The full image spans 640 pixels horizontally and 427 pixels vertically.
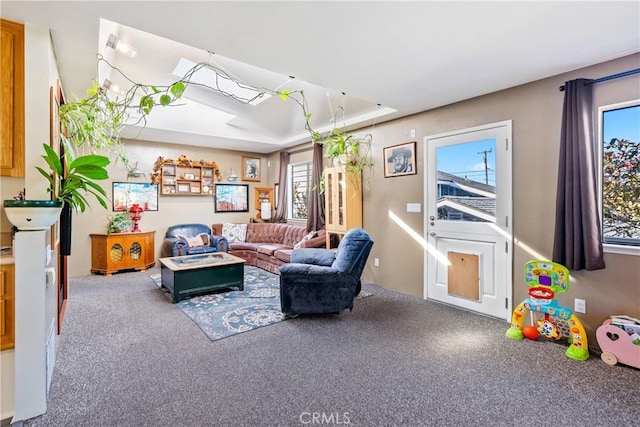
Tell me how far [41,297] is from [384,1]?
2.70 metres

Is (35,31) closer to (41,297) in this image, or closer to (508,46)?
(41,297)

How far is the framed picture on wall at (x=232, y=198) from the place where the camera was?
6723 mm

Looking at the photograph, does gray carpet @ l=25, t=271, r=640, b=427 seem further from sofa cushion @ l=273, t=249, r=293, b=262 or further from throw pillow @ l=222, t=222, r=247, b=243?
throw pillow @ l=222, t=222, r=247, b=243

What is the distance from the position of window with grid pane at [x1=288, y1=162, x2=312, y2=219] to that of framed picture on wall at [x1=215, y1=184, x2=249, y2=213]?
1.10 meters

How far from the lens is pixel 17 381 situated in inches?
67.8

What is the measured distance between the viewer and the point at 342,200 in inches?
185

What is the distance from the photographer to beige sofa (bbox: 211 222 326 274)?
16.8ft

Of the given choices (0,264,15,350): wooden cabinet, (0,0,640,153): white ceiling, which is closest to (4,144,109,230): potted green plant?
(0,264,15,350): wooden cabinet

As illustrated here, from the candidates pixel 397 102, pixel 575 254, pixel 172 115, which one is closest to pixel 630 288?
pixel 575 254

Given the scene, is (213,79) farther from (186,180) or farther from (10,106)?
(186,180)

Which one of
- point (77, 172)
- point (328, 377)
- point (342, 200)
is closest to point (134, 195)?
point (342, 200)

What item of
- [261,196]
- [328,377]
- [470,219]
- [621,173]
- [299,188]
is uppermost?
[299,188]

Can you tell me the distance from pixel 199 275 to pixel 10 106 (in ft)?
8.13

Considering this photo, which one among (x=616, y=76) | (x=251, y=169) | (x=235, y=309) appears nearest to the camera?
(x=616, y=76)
